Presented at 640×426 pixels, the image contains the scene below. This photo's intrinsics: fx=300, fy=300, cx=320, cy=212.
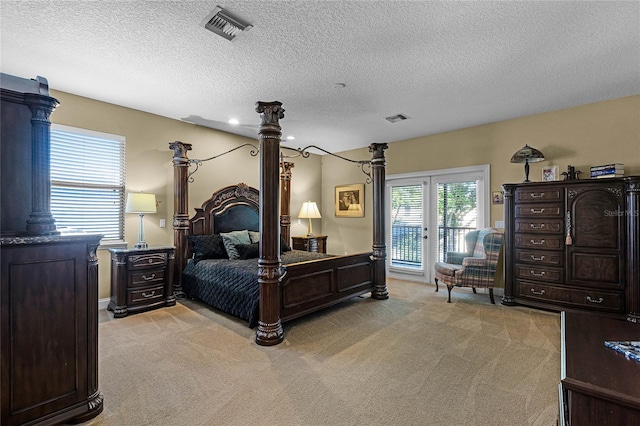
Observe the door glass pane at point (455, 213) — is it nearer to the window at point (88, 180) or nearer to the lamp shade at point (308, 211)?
the lamp shade at point (308, 211)

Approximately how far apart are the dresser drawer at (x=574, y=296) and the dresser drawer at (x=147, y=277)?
490 centimetres

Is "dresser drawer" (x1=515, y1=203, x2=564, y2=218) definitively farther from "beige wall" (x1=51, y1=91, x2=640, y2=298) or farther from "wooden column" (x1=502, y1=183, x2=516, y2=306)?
"beige wall" (x1=51, y1=91, x2=640, y2=298)

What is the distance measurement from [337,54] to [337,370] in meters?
2.79

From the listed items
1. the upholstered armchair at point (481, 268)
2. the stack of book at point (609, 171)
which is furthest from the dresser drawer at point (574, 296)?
the stack of book at point (609, 171)

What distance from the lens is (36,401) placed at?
1.71 meters

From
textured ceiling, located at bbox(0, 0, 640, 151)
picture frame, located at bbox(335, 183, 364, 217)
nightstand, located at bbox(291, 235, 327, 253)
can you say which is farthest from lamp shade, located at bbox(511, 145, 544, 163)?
nightstand, located at bbox(291, 235, 327, 253)

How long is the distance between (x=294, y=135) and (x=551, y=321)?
184 inches

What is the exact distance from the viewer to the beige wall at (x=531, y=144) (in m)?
3.83

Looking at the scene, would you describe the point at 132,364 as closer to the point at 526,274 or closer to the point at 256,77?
the point at 256,77

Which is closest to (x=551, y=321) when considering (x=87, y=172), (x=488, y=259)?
(x=488, y=259)

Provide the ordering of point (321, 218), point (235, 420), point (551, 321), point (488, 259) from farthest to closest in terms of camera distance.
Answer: point (321, 218), point (488, 259), point (551, 321), point (235, 420)

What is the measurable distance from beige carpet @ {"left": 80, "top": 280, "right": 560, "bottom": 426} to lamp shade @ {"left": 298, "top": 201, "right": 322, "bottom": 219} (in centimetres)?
303

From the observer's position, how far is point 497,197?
482cm

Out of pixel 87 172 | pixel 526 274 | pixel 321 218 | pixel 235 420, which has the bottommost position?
pixel 235 420
